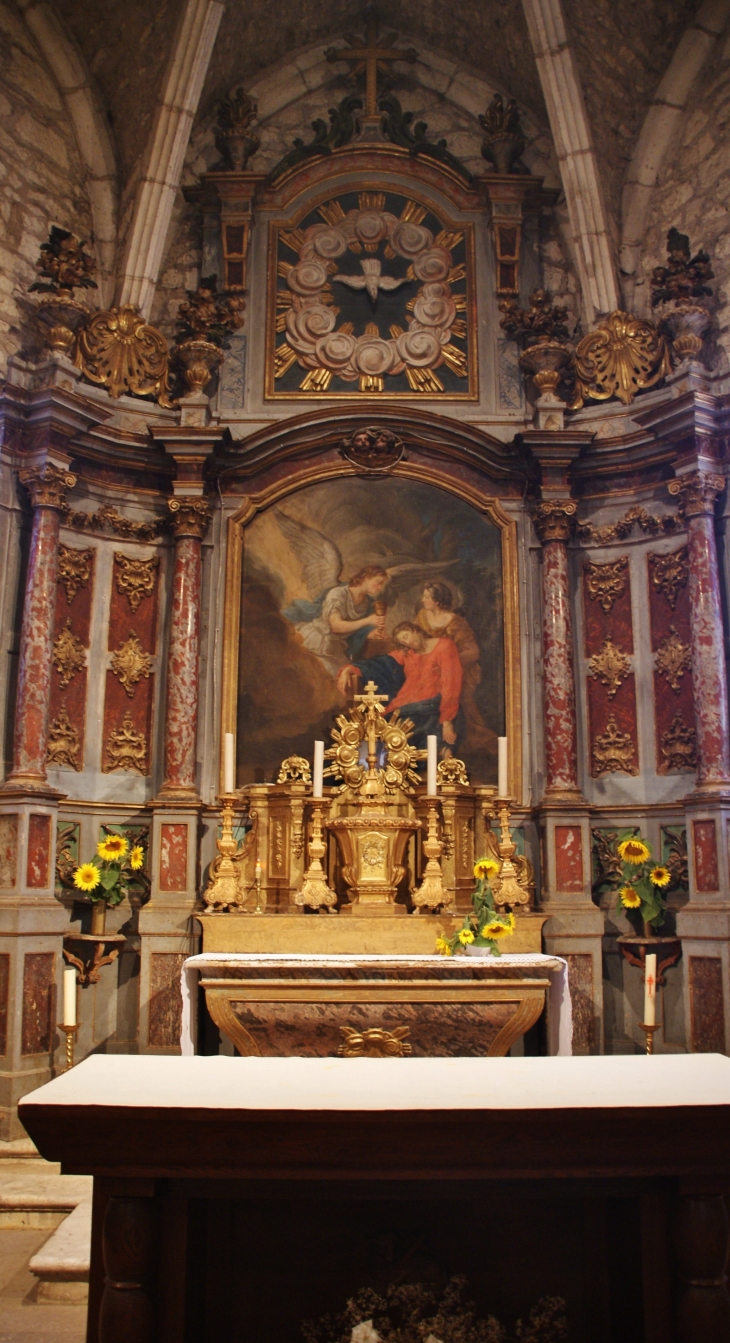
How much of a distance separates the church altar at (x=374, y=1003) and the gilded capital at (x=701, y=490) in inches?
156

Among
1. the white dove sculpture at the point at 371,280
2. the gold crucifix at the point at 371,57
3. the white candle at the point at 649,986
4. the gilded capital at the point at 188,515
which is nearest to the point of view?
the white candle at the point at 649,986

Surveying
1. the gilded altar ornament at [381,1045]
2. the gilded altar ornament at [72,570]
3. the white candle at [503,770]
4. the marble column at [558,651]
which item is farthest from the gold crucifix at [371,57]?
the gilded altar ornament at [381,1045]

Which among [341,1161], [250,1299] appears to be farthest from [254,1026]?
[341,1161]

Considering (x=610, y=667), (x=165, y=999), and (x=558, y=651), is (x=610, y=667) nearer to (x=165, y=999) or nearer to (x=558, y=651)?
(x=558, y=651)

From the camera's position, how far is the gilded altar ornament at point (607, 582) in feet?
31.3

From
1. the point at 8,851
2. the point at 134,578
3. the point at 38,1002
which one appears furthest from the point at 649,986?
the point at 134,578

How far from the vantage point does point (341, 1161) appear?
2354 mm

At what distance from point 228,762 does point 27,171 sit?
550 cm

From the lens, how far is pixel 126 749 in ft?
30.5

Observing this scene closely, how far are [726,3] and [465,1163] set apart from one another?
10.5 metres

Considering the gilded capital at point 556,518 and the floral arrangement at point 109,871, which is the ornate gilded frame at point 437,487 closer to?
the gilded capital at point 556,518

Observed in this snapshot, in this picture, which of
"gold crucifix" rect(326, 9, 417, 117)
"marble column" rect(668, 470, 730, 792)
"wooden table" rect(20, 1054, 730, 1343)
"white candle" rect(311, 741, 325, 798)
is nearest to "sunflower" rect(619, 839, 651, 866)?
"marble column" rect(668, 470, 730, 792)

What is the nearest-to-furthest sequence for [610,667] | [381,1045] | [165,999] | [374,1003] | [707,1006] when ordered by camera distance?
[381,1045]
[374,1003]
[707,1006]
[165,999]
[610,667]

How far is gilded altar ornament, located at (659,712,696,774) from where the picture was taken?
888 cm
